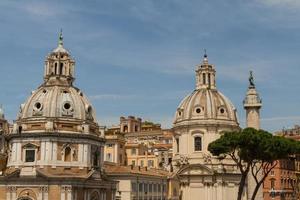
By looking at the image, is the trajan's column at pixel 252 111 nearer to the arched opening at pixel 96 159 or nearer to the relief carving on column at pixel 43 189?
the arched opening at pixel 96 159

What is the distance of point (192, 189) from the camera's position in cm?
8162

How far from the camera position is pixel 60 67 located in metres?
66.9

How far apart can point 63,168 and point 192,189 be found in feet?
89.7

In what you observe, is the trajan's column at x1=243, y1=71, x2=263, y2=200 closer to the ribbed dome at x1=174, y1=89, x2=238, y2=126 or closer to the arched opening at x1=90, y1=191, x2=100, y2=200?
the arched opening at x1=90, y1=191, x2=100, y2=200

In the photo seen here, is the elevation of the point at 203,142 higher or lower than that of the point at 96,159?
higher

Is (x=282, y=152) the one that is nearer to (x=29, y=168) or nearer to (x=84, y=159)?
(x=84, y=159)

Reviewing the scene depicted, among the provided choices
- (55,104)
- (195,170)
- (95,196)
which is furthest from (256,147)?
(195,170)

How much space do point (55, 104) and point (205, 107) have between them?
29934 mm

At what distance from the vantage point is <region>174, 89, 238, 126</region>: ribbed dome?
84.3 meters

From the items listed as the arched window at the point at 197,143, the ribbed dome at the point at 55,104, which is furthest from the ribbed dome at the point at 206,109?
the ribbed dome at the point at 55,104

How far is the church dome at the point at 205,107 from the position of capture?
8431 centimetres

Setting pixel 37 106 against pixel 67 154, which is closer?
pixel 67 154

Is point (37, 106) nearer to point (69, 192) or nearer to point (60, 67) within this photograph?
point (60, 67)

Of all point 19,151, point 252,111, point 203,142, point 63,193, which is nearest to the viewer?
point 63,193
